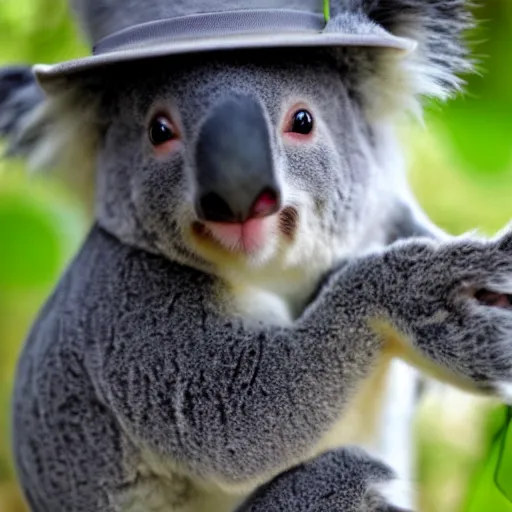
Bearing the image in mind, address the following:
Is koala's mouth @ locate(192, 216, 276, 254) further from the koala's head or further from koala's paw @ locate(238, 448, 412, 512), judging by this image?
koala's paw @ locate(238, 448, 412, 512)

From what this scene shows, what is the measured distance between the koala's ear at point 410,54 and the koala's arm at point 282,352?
0.36 metres

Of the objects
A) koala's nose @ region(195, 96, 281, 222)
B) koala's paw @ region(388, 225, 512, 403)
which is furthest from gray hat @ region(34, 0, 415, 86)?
koala's paw @ region(388, 225, 512, 403)

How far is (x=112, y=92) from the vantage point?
1752mm

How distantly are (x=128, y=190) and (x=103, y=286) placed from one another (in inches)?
9.7

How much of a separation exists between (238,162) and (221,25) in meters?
0.26

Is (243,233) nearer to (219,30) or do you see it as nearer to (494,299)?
(219,30)

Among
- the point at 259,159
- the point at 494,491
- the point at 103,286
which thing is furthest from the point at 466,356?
the point at 103,286

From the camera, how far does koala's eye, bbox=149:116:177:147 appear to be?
1.57 m

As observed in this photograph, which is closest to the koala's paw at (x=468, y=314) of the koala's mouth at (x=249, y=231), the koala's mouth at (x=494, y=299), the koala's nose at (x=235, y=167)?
the koala's mouth at (x=494, y=299)

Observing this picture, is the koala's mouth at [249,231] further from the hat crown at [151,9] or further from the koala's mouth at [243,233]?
the hat crown at [151,9]

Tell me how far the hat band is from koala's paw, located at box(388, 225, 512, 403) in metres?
0.50

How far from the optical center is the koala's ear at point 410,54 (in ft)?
5.33

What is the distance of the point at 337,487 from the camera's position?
165cm

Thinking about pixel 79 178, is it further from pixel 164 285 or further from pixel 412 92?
pixel 412 92
